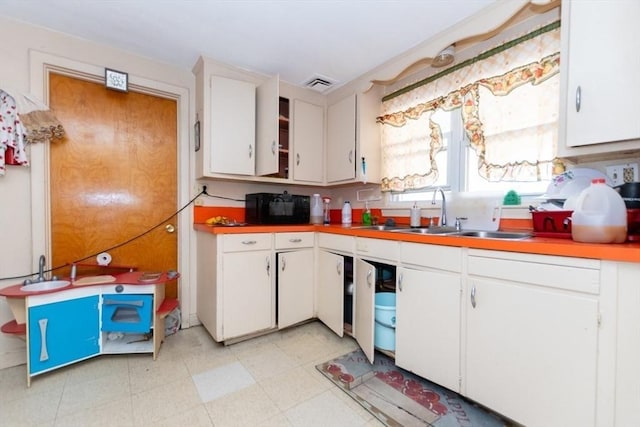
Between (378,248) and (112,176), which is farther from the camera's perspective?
(112,176)

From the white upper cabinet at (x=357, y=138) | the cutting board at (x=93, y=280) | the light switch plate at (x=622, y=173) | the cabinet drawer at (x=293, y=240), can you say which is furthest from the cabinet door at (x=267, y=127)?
the light switch plate at (x=622, y=173)

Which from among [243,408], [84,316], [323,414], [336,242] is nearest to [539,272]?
[323,414]

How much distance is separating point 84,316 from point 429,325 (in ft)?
6.95

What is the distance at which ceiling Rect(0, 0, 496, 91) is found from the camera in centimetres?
166

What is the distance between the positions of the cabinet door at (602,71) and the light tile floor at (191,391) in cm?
168

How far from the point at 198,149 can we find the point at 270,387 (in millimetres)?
1862

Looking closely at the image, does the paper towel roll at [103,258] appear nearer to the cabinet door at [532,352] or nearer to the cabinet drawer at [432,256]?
the cabinet drawer at [432,256]

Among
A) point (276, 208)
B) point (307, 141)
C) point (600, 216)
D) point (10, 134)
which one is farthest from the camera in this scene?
point (307, 141)

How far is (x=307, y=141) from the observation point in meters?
2.74

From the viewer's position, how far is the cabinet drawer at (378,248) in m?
1.73

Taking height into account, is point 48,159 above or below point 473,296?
above

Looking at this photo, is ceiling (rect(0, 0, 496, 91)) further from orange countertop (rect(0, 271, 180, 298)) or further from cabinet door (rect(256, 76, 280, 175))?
orange countertop (rect(0, 271, 180, 298))

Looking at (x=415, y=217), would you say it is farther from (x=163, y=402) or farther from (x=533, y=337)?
(x=163, y=402)

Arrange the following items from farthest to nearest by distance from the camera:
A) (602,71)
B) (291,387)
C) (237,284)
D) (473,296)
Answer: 1. (237,284)
2. (291,387)
3. (473,296)
4. (602,71)
